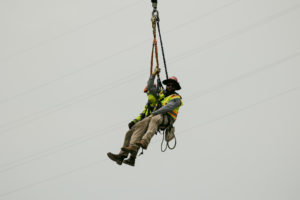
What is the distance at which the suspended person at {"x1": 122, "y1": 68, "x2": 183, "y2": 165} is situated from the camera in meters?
11.9

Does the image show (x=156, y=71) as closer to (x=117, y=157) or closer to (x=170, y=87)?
(x=170, y=87)

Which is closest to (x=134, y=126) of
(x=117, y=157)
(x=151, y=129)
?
(x=151, y=129)

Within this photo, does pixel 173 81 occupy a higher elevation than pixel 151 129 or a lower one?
higher

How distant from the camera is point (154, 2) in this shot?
1313 cm

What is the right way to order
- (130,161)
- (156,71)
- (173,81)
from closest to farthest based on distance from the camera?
(130,161)
(156,71)
(173,81)

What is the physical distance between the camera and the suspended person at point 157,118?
469 inches

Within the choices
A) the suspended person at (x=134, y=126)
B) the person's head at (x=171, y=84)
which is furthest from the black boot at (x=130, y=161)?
the person's head at (x=171, y=84)

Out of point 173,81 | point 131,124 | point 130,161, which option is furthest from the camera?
point 173,81

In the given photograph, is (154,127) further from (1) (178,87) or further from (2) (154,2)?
(2) (154,2)

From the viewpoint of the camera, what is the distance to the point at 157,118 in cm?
1237

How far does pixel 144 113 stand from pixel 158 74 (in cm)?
99

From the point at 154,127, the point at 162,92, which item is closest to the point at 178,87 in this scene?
the point at 162,92

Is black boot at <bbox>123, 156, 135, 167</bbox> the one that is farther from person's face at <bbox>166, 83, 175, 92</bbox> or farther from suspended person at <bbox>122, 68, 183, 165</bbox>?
person's face at <bbox>166, 83, 175, 92</bbox>

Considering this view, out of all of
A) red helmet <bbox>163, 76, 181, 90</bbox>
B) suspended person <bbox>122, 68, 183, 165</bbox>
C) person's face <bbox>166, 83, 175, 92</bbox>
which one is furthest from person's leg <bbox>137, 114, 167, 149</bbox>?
red helmet <bbox>163, 76, 181, 90</bbox>
